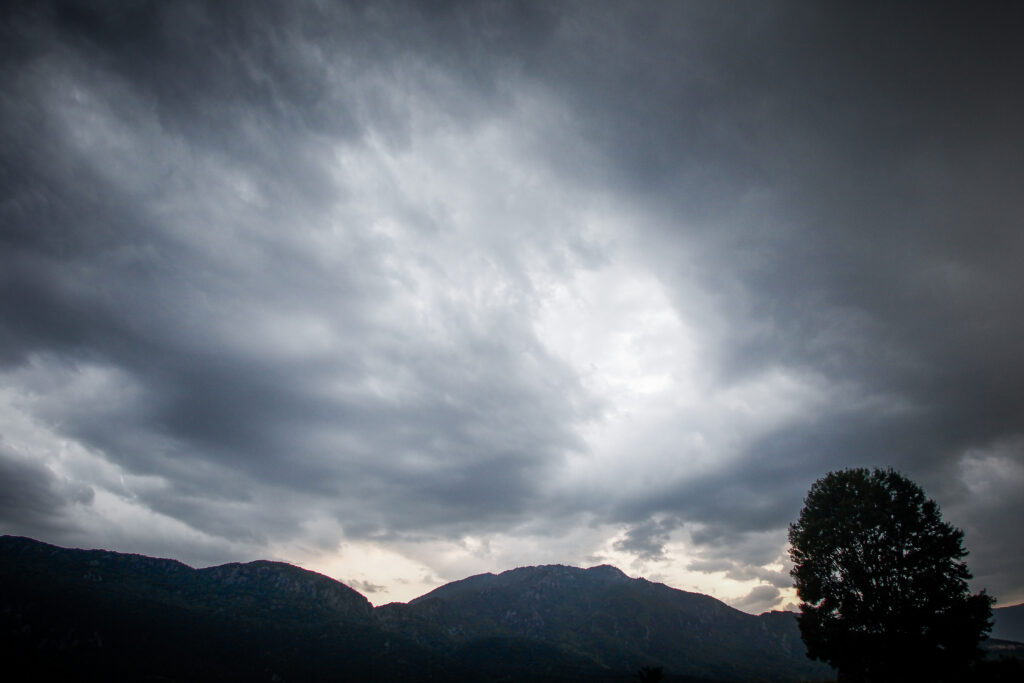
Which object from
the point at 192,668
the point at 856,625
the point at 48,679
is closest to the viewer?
the point at 856,625

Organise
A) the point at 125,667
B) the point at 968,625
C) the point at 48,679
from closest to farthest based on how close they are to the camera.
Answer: the point at 968,625
the point at 48,679
the point at 125,667

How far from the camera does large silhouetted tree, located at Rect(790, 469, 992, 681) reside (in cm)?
2445

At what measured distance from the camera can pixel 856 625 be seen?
26.4 meters

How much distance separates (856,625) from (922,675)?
335 cm

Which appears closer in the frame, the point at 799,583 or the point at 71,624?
the point at 799,583

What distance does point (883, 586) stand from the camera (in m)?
26.1

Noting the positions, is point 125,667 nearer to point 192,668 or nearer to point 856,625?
point 192,668

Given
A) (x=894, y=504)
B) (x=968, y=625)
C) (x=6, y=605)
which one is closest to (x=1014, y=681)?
(x=968, y=625)

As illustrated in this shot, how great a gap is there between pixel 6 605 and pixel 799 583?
29353 centimetres

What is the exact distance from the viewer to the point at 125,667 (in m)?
160

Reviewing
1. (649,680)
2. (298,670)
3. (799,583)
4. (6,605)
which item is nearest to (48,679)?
(6,605)

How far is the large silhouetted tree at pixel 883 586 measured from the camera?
80.2ft

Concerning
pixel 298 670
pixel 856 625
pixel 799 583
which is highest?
pixel 799 583

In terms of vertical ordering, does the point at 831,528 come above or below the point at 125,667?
above
